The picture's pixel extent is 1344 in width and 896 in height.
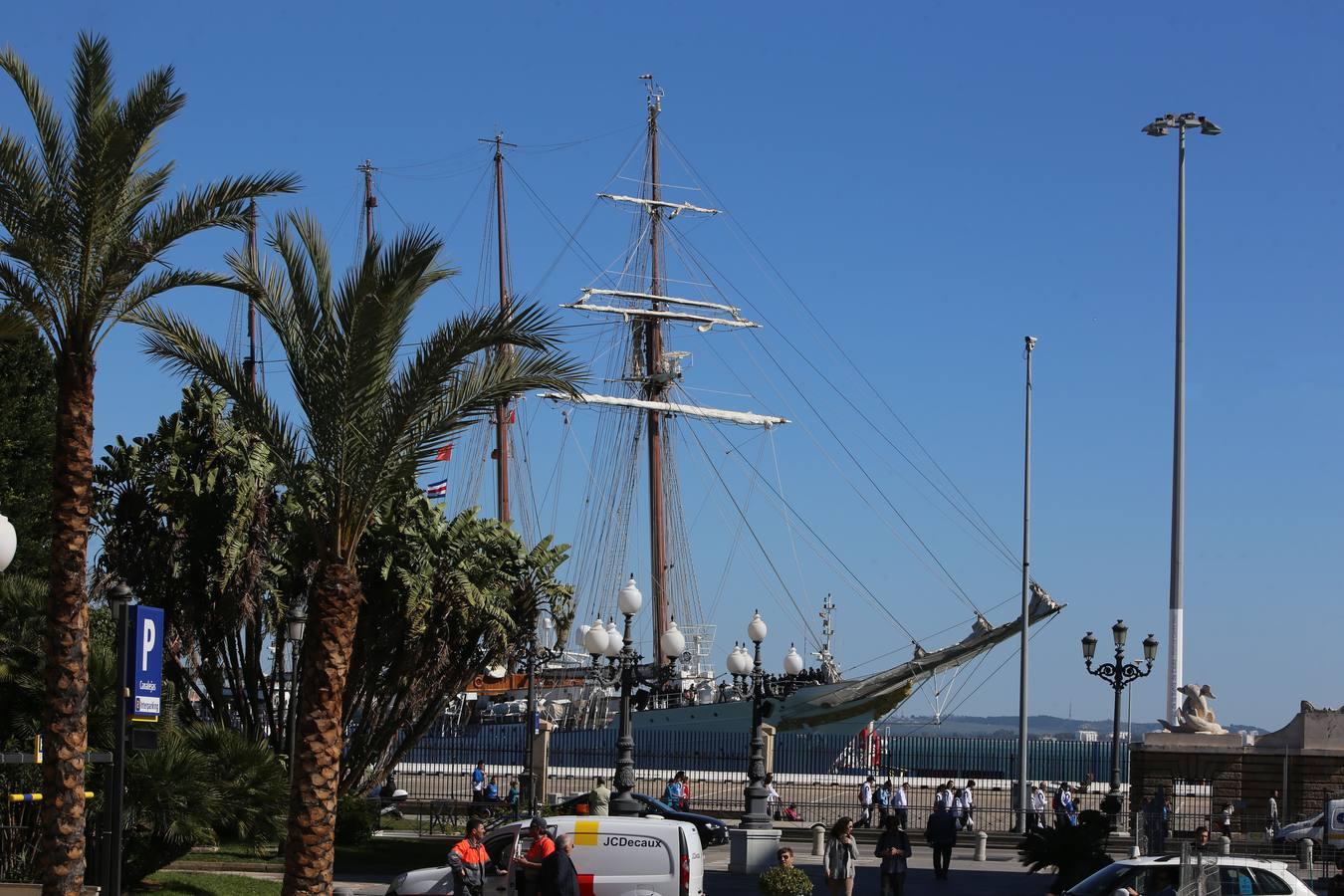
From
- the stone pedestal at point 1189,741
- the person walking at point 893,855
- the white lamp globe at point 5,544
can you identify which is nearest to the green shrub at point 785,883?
the person walking at point 893,855

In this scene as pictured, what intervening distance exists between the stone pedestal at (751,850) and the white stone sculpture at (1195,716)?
13.6 m

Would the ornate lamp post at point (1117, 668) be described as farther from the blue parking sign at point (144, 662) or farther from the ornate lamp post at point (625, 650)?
the blue parking sign at point (144, 662)

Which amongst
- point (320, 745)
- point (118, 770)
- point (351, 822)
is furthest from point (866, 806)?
point (118, 770)

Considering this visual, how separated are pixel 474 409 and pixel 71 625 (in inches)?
169

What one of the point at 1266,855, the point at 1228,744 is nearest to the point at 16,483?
the point at 1266,855

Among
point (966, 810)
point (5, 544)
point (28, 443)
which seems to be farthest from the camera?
point (966, 810)

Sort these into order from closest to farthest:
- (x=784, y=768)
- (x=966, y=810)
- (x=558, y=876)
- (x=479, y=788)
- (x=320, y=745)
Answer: (x=320, y=745)
(x=558, y=876)
(x=966, y=810)
(x=479, y=788)
(x=784, y=768)

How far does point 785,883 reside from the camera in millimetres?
19938

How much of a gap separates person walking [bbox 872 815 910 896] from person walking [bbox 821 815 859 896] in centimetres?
157

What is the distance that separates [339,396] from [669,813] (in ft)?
53.4

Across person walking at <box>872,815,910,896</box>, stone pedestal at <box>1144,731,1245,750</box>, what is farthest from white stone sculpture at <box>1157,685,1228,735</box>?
person walking at <box>872,815,910,896</box>

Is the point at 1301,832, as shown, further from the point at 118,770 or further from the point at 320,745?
the point at 118,770

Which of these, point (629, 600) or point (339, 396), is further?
point (629, 600)

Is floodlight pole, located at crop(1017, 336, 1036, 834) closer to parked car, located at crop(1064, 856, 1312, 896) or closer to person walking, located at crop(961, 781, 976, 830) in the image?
person walking, located at crop(961, 781, 976, 830)
